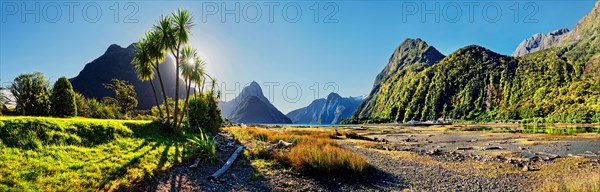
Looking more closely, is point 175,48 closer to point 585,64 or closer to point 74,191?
point 74,191

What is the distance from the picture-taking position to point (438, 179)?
1399 cm

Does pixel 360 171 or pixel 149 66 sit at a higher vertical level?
pixel 149 66

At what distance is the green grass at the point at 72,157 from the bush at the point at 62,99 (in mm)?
21588

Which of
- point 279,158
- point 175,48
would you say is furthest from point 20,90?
point 279,158

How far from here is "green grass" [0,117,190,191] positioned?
8133 millimetres

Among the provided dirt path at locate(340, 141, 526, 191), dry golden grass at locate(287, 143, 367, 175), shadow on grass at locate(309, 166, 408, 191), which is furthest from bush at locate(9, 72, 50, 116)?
dirt path at locate(340, 141, 526, 191)

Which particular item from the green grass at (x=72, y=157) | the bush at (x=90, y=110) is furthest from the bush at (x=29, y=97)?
the green grass at (x=72, y=157)

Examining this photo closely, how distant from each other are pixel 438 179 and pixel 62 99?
117 ft

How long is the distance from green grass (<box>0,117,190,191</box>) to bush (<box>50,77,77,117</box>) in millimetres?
21588

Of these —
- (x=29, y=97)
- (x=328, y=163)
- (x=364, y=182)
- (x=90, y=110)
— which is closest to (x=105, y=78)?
(x=90, y=110)

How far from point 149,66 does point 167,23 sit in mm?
4991

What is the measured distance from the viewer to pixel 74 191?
7.95 m

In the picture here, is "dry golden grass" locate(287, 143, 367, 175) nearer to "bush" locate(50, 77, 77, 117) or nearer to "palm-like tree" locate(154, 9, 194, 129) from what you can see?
"palm-like tree" locate(154, 9, 194, 129)

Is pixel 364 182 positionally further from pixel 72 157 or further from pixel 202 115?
pixel 202 115
